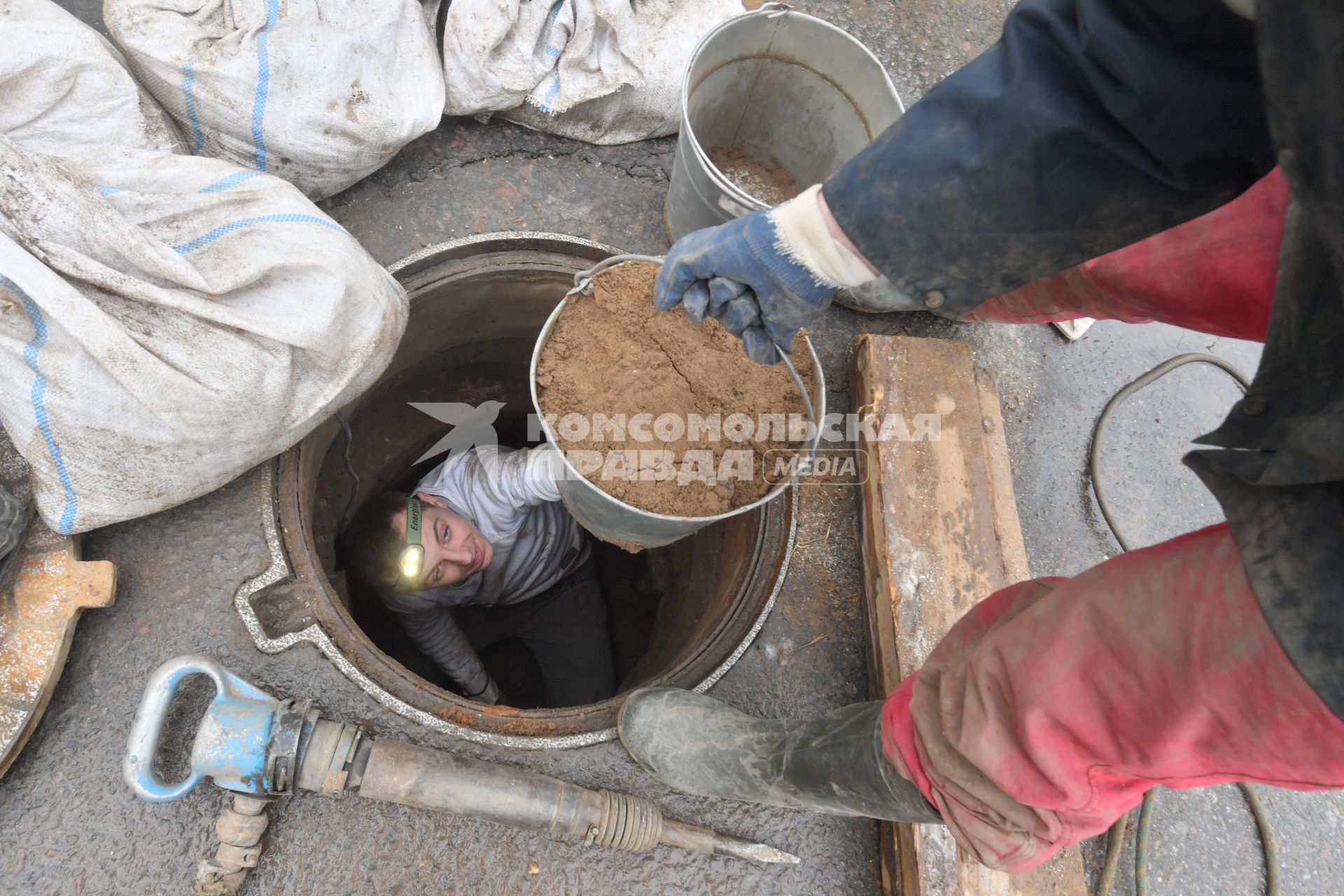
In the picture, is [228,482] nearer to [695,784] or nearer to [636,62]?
[695,784]

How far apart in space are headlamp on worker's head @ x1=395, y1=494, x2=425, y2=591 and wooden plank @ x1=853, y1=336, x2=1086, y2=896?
4.53 feet

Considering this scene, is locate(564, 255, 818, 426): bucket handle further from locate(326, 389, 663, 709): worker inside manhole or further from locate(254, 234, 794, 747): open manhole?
locate(326, 389, 663, 709): worker inside manhole

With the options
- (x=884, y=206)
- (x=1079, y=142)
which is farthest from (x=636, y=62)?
(x=1079, y=142)

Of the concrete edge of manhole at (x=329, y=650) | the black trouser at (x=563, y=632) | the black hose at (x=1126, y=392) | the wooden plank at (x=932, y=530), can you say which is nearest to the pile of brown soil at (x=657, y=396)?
the wooden plank at (x=932, y=530)

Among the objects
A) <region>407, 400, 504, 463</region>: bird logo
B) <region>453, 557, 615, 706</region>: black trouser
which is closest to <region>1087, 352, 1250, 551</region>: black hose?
<region>453, 557, 615, 706</region>: black trouser

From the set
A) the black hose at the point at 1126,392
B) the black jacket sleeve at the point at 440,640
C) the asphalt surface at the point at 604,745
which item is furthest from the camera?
the black jacket sleeve at the point at 440,640

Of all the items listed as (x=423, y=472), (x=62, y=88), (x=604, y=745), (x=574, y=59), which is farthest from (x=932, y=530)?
(x=423, y=472)

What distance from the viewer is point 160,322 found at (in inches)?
51.6

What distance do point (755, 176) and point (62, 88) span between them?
1659 mm

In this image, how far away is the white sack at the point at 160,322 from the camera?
1.21 meters

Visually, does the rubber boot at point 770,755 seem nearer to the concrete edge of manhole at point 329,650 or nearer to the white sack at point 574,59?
the concrete edge of manhole at point 329,650

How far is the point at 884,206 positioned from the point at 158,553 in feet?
5.35

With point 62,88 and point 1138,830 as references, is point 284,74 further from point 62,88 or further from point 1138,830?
point 1138,830

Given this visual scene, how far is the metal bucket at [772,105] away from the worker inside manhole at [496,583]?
Answer: 39.7 inches
